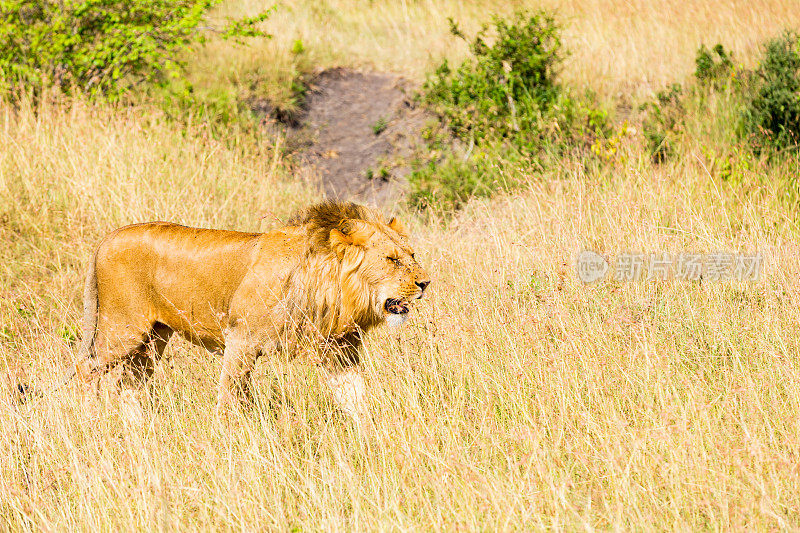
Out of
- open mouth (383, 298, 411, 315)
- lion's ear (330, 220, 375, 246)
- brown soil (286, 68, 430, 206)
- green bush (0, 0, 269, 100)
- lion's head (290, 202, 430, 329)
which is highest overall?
green bush (0, 0, 269, 100)

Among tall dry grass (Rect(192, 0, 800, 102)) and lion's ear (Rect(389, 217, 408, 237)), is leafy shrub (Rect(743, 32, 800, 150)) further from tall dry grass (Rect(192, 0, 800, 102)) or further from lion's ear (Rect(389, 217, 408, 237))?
lion's ear (Rect(389, 217, 408, 237))

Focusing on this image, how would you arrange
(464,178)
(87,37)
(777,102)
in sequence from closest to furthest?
(777,102)
(464,178)
(87,37)

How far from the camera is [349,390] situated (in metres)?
4.48

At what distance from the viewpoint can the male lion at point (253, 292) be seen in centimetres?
432

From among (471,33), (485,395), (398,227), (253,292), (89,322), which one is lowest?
(485,395)

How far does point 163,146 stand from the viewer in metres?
8.91

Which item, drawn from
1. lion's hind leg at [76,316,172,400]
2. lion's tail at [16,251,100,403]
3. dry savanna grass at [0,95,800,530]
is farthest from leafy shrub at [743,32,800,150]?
lion's tail at [16,251,100,403]

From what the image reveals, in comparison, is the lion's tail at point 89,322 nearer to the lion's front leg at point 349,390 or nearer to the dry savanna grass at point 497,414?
the dry savanna grass at point 497,414

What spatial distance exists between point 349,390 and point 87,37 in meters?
7.89

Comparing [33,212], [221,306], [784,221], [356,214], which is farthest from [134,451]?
[784,221]

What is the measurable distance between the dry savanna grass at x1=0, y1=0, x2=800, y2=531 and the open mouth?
0.26 m

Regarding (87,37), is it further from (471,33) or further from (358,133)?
(471,33)

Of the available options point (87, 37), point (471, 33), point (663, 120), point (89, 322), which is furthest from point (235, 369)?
point (471, 33)

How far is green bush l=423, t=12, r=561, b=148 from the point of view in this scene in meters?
10.3
